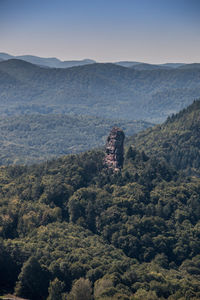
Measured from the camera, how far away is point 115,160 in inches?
5148

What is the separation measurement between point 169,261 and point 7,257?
36.0 meters

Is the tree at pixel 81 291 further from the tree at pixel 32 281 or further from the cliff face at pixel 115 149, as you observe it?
the cliff face at pixel 115 149

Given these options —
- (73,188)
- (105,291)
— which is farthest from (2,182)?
(105,291)

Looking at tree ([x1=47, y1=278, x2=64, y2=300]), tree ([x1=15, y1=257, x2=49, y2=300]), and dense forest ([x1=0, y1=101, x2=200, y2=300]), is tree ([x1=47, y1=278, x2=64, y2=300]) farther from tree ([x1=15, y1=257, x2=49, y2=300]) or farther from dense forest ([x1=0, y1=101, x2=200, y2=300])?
tree ([x1=15, y1=257, x2=49, y2=300])

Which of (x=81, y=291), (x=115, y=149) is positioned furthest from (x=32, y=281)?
(x=115, y=149)

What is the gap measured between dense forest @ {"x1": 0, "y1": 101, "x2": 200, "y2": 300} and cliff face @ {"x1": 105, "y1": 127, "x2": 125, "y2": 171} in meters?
2.13

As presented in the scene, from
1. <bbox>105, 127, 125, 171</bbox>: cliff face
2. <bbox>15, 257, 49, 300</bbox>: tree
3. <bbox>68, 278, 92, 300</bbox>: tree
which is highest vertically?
<bbox>105, 127, 125, 171</bbox>: cliff face

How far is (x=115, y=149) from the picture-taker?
129000 mm

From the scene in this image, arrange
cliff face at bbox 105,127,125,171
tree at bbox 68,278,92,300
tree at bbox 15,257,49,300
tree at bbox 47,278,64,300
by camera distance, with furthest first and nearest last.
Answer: cliff face at bbox 105,127,125,171 → tree at bbox 15,257,49,300 → tree at bbox 47,278,64,300 → tree at bbox 68,278,92,300

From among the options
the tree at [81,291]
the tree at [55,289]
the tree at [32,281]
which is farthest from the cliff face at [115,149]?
the tree at [81,291]

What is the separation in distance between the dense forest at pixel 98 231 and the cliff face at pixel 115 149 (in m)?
2.13

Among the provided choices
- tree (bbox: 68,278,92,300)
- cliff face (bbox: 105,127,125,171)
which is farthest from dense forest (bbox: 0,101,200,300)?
cliff face (bbox: 105,127,125,171)

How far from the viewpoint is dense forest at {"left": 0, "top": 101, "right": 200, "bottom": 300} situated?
265 feet

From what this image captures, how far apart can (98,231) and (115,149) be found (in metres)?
26.3
